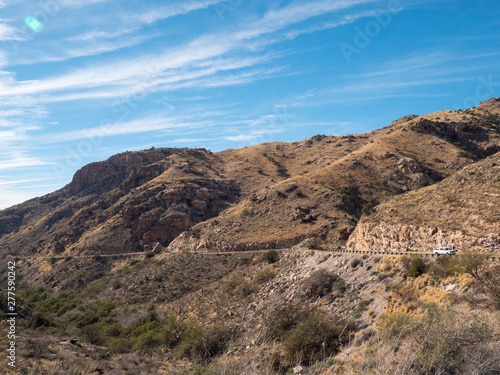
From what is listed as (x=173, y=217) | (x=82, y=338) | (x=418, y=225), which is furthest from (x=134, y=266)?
(x=418, y=225)

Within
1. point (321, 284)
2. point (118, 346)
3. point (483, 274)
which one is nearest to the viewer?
point (483, 274)

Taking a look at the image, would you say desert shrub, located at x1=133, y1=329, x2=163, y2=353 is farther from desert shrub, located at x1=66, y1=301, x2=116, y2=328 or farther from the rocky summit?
desert shrub, located at x1=66, y1=301, x2=116, y2=328

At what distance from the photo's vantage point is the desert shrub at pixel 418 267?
56.6 ft

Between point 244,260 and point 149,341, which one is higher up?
point 244,260

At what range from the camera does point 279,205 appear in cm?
5703

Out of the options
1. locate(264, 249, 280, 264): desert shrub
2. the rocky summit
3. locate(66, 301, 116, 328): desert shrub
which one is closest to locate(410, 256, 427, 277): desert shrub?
the rocky summit

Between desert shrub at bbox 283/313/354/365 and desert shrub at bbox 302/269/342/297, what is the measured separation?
200 inches

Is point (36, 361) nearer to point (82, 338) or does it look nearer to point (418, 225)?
point (82, 338)

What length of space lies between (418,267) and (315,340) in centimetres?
711

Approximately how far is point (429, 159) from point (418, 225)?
5251 cm

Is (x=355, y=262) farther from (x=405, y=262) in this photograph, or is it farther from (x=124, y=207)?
(x=124, y=207)

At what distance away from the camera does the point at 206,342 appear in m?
21.5

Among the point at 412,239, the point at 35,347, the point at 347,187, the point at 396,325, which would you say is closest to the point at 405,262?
the point at 396,325

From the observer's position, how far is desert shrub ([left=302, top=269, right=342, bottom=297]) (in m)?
22.5
